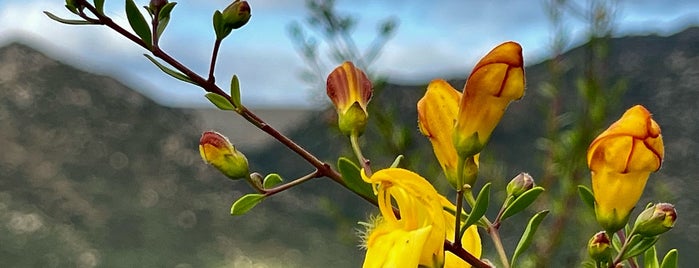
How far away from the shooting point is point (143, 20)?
15.9 inches

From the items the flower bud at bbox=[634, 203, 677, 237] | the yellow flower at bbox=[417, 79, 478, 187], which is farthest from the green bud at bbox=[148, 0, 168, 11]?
the flower bud at bbox=[634, 203, 677, 237]

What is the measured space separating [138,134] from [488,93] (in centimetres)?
536

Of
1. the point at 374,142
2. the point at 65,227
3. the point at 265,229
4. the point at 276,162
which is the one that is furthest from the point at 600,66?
the point at 65,227

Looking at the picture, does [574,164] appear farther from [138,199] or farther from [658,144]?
[138,199]

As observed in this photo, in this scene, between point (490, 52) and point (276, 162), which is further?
point (276, 162)

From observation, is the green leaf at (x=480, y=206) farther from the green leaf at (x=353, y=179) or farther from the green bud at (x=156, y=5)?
the green bud at (x=156, y=5)

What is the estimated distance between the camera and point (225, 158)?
419 mm

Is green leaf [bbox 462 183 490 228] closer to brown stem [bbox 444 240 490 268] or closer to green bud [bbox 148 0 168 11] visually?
brown stem [bbox 444 240 490 268]

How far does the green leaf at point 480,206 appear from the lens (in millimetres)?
346

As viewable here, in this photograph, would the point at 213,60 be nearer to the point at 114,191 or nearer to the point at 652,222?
the point at 652,222

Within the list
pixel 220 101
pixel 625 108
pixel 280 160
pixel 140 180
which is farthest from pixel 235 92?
pixel 140 180

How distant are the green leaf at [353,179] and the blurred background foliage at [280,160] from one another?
0.09 meters

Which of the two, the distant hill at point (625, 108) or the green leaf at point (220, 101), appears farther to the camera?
the distant hill at point (625, 108)

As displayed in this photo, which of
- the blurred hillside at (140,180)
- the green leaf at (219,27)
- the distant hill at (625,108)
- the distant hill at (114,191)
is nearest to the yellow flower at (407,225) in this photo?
the green leaf at (219,27)
